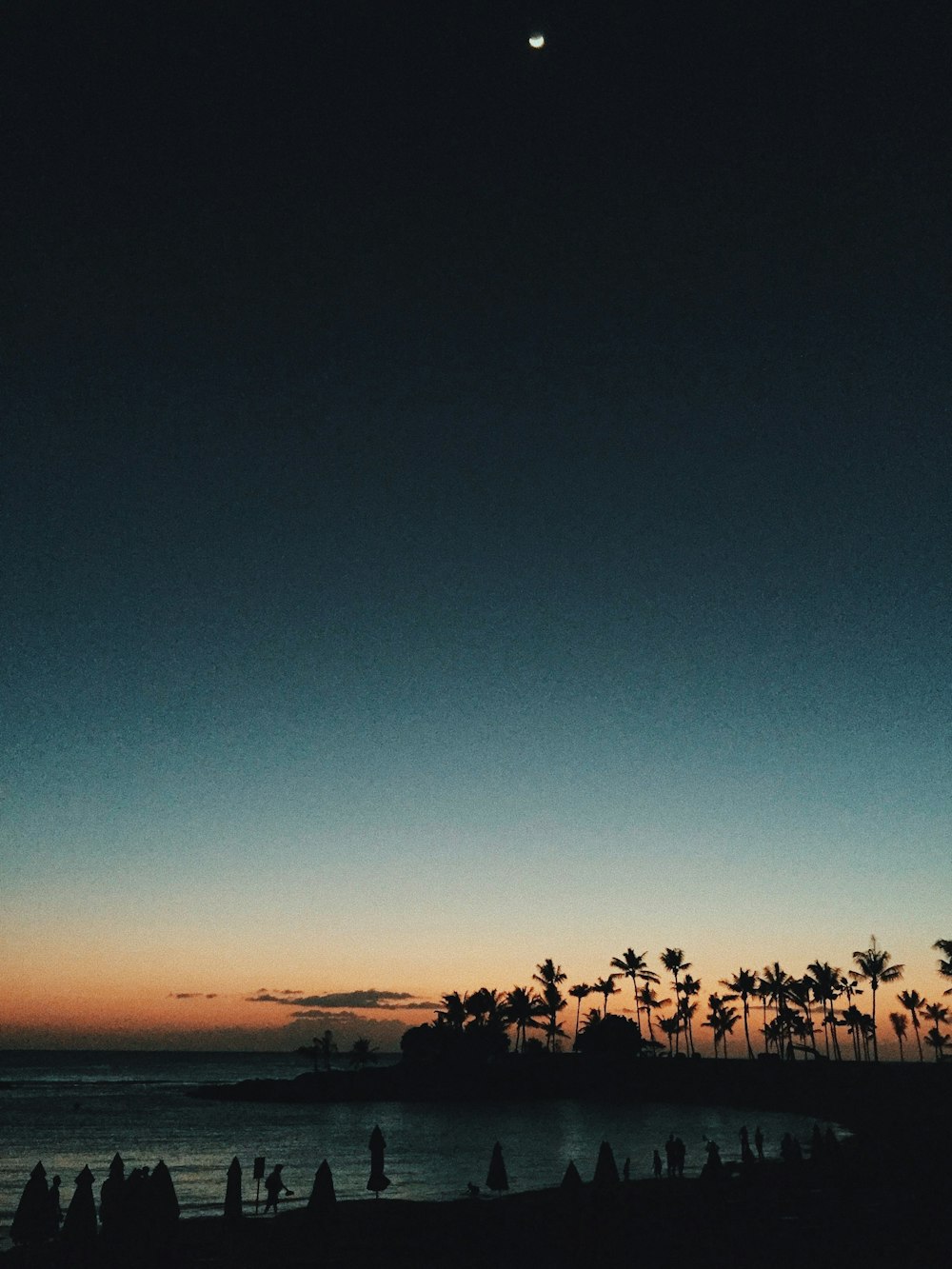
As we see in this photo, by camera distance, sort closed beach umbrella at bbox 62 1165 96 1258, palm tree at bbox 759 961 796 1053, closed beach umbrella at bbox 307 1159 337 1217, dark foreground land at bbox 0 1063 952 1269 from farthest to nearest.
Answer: palm tree at bbox 759 961 796 1053, closed beach umbrella at bbox 307 1159 337 1217, dark foreground land at bbox 0 1063 952 1269, closed beach umbrella at bbox 62 1165 96 1258

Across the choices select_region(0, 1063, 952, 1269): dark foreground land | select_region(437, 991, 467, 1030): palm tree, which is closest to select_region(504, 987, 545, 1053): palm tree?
select_region(437, 991, 467, 1030): palm tree

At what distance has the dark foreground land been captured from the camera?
23344 mm

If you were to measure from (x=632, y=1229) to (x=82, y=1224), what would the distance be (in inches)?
604

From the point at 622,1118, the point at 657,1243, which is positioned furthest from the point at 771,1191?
the point at 622,1118

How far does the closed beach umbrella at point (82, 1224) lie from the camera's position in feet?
69.4

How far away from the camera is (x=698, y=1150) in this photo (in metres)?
53.7

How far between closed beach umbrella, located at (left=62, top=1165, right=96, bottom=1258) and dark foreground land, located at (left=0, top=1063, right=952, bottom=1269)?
0.67 ft

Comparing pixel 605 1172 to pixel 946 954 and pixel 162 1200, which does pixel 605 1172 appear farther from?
pixel 946 954

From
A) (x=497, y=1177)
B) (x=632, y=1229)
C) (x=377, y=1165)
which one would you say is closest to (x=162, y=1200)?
(x=377, y=1165)

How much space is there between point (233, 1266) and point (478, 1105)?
275 feet

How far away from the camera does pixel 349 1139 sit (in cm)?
7100

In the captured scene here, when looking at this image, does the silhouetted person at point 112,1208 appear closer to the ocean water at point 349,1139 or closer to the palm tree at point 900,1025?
the ocean water at point 349,1139

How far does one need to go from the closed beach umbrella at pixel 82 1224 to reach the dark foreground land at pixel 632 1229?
205mm

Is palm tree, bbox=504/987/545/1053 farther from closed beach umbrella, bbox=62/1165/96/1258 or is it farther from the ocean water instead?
closed beach umbrella, bbox=62/1165/96/1258
